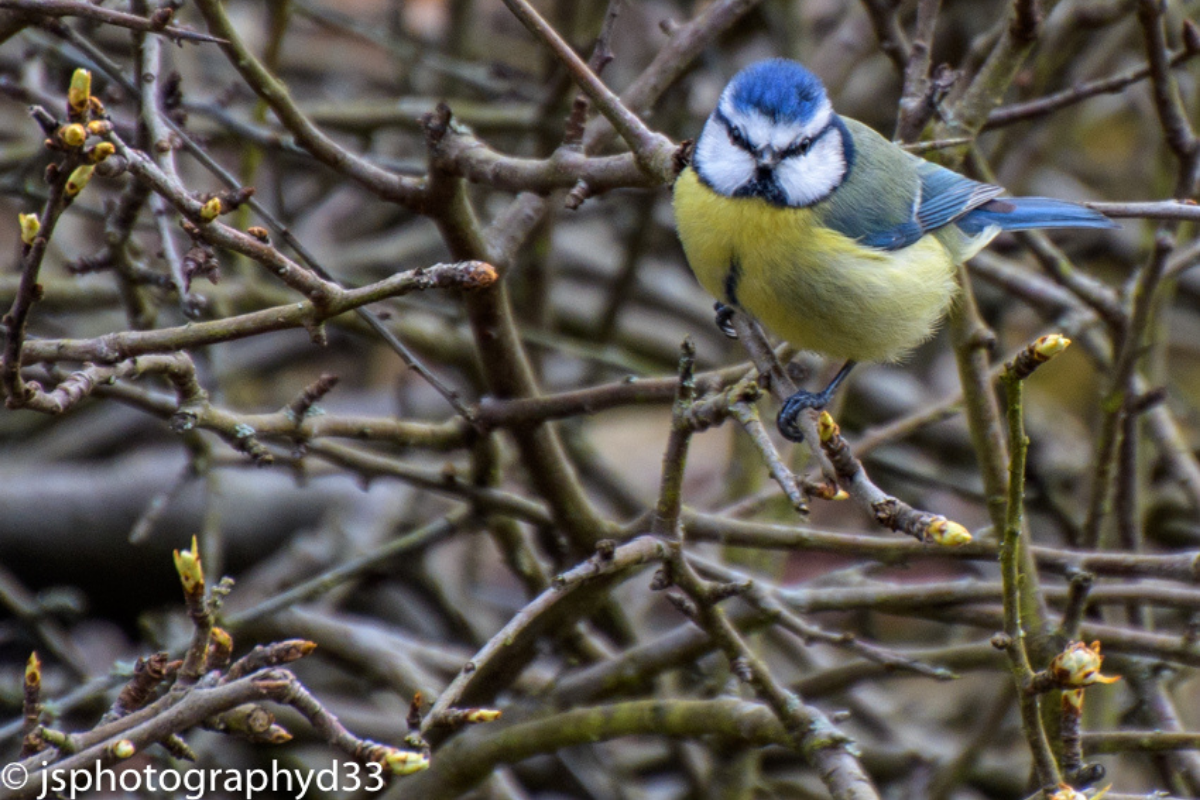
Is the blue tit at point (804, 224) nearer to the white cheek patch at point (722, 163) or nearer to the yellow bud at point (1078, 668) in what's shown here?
the white cheek patch at point (722, 163)

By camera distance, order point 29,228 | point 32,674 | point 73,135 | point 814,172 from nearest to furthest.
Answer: point 73,135, point 29,228, point 32,674, point 814,172

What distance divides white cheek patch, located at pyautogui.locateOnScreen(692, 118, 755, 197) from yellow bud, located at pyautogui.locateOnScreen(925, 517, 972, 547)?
3.81 ft

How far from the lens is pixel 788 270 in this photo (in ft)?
7.77

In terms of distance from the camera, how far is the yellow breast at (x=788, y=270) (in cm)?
237

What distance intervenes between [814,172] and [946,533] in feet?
4.30

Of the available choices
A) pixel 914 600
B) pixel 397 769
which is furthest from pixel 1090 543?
pixel 397 769

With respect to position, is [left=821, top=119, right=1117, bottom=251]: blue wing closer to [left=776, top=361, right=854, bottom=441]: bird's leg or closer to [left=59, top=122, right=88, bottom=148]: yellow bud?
[left=776, top=361, right=854, bottom=441]: bird's leg

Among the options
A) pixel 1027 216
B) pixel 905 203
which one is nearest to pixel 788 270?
pixel 905 203

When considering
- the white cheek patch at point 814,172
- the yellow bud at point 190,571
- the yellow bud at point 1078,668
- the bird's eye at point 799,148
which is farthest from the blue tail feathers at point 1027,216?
the yellow bud at point 190,571

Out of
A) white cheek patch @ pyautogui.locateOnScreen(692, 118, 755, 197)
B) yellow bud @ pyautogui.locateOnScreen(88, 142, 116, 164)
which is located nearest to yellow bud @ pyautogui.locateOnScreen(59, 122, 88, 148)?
yellow bud @ pyautogui.locateOnScreen(88, 142, 116, 164)

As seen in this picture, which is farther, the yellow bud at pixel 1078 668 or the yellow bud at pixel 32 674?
→ the yellow bud at pixel 32 674

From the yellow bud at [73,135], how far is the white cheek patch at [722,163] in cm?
132

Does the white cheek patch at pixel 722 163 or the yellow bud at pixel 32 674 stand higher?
the white cheek patch at pixel 722 163

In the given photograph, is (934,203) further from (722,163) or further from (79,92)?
(79,92)
